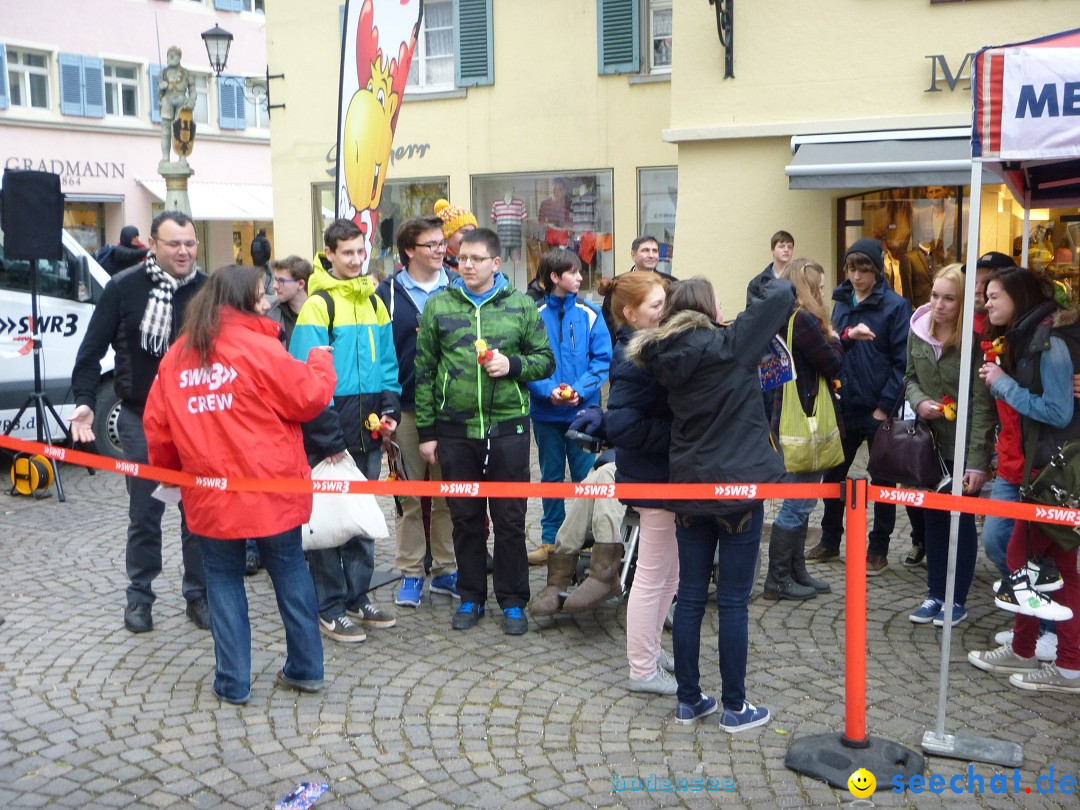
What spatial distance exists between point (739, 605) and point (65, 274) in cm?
789

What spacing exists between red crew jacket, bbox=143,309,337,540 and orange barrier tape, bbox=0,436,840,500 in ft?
0.11

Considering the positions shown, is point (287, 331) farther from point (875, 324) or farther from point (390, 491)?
point (875, 324)

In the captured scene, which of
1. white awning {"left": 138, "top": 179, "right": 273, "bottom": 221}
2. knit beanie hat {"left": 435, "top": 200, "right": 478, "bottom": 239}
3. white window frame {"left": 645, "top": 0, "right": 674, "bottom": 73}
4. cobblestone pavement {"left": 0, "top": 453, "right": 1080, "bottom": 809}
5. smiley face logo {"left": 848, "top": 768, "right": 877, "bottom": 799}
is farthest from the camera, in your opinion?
white awning {"left": 138, "top": 179, "right": 273, "bottom": 221}

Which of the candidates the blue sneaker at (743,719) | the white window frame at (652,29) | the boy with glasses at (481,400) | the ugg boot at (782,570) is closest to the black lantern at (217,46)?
the white window frame at (652,29)

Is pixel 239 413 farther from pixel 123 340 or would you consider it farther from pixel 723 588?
pixel 723 588

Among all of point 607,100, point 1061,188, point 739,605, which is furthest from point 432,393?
point 607,100

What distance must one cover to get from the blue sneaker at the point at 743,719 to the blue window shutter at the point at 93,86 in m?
26.8

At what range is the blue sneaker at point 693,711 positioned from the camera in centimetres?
458

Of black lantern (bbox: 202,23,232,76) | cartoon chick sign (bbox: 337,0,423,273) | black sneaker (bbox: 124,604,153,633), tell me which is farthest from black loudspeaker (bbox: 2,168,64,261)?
black lantern (bbox: 202,23,232,76)

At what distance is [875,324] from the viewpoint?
6.73m

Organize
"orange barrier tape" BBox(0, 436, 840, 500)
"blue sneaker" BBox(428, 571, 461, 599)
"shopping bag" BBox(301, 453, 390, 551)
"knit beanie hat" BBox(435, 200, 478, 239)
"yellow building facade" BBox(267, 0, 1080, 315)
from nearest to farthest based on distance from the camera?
1. "orange barrier tape" BBox(0, 436, 840, 500)
2. "shopping bag" BBox(301, 453, 390, 551)
3. "blue sneaker" BBox(428, 571, 461, 599)
4. "knit beanie hat" BBox(435, 200, 478, 239)
5. "yellow building facade" BBox(267, 0, 1080, 315)

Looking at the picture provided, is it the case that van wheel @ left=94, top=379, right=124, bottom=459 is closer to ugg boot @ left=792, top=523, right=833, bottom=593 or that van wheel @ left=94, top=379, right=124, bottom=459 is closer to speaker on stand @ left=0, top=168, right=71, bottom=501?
speaker on stand @ left=0, top=168, right=71, bottom=501

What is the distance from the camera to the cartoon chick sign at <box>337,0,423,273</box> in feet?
22.0

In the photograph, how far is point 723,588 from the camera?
4.44 meters
